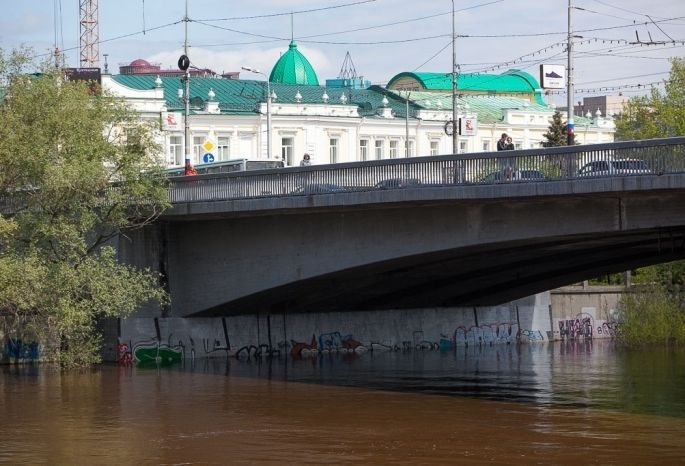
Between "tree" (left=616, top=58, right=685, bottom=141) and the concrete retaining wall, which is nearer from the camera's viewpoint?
the concrete retaining wall

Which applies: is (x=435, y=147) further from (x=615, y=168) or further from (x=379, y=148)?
(x=615, y=168)

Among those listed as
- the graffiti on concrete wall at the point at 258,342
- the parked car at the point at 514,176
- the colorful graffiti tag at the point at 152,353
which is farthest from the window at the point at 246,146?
the parked car at the point at 514,176

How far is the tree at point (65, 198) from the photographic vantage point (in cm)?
4844

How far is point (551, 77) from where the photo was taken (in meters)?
63.8

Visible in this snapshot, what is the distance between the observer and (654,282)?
72.4 metres

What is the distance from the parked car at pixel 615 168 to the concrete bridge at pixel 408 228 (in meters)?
0.05

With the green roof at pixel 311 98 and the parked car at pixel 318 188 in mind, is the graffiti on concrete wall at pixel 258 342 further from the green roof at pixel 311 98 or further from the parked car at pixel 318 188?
the green roof at pixel 311 98

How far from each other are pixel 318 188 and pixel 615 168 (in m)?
12.1

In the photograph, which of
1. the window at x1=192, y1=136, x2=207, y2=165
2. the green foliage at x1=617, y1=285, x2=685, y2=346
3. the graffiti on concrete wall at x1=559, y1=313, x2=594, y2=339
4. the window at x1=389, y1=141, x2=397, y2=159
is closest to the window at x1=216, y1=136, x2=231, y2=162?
the window at x1=192, y1=136, x2=207, y2=165

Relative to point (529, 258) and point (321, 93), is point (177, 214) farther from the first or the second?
point (321, 93)

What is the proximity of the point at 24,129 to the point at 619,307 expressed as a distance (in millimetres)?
36321

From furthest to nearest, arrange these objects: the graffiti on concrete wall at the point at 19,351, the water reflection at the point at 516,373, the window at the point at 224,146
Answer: the window at the point at 224,146 < the graffiti on concrete wall at the point at 19,351 < the water reflection at the point at 516,373

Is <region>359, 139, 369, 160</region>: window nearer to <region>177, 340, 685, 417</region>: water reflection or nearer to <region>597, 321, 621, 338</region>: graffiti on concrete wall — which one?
<region>597, 321, 621, 338</region>: graffiti on concrete wall

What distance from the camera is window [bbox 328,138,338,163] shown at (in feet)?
298
